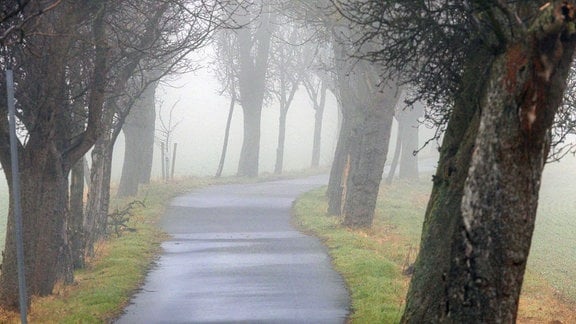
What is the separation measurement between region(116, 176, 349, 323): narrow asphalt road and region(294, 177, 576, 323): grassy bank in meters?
0.36

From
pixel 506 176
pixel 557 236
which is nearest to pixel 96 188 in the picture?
pixel 506 176

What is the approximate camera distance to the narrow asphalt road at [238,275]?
14535 mm

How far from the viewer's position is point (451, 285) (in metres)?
9.45

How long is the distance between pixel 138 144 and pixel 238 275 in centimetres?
1939

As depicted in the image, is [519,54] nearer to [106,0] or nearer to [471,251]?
[471,251]

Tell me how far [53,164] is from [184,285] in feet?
10.8

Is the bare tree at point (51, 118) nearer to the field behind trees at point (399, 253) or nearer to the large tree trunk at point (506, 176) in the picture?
the field behind trees at point (399, 253)

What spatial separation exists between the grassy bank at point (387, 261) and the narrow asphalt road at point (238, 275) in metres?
0.36

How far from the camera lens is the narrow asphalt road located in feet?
47.7

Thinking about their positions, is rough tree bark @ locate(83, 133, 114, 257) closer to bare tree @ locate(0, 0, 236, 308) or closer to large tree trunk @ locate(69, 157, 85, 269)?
large tree trunk @ locate(69, 157, 85, 269)

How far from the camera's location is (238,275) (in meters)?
18.7

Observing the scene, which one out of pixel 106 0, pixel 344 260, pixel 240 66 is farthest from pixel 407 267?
Result: pixel 240 66

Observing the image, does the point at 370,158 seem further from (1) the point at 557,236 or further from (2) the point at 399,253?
(1) the point at 557,236

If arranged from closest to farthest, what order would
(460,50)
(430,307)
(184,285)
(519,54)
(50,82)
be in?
(519,54) < (430,307) < (460,50) < (50,82) < (184,285)
